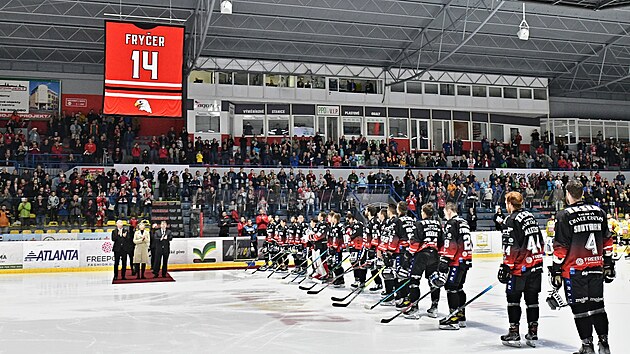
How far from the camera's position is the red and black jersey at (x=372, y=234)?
11156mm

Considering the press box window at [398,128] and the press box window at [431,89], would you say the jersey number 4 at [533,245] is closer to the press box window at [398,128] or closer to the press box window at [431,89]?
the press box window at [398,128]

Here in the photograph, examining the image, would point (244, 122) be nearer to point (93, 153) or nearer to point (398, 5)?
point (93, 153)

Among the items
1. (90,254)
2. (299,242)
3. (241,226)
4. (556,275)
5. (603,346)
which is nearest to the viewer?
(603,346)

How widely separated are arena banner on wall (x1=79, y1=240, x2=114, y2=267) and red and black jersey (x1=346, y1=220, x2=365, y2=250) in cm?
916

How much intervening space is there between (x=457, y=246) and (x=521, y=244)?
1346mm

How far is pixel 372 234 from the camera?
11375 millimetres

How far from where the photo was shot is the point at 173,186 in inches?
898

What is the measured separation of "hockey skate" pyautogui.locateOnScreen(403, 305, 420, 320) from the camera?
8930 millimetres

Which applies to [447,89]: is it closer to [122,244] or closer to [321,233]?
[321,233]

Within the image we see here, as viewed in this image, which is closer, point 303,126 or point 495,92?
point 303,126

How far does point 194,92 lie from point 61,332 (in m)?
23.5

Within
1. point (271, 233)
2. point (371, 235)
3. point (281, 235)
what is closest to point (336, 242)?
point (371, 235)

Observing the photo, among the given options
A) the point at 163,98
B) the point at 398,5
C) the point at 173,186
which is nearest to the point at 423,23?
the point at 398,5

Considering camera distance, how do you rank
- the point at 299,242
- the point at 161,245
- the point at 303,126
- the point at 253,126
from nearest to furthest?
the point at 161,245 < the point at 299,242 < the point at 253,126 < the point at 303,126
